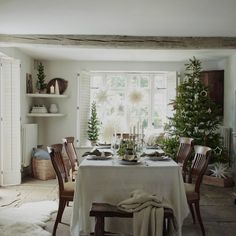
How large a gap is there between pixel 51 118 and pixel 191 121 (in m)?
3.21

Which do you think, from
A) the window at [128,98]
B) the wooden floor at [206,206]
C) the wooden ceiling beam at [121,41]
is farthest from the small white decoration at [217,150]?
the wooden ceiling beam at [121,41]

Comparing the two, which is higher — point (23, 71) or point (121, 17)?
point (121, 17)

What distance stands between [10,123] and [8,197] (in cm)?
144

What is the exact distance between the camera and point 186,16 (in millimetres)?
4164

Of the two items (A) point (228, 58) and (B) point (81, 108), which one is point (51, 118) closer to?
(B) point (81, 108)

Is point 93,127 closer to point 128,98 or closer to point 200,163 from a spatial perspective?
point 128,98

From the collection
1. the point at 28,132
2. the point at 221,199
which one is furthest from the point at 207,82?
the point at 28,132

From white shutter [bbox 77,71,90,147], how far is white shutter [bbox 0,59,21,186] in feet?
5.67

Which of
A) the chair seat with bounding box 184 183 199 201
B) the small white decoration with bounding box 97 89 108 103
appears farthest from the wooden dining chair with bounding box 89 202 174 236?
the small white decoration with bounding box 97 89 108 103

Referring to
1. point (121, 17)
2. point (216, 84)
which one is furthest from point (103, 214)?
point (216, 84)

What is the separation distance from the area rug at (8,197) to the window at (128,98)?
272cm

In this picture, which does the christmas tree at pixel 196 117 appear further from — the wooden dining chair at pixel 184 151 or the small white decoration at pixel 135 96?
the wooden dining chair at pixel 184 151

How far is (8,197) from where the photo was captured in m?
5.29

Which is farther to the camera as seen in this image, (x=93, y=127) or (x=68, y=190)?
(x=93, y=127)
